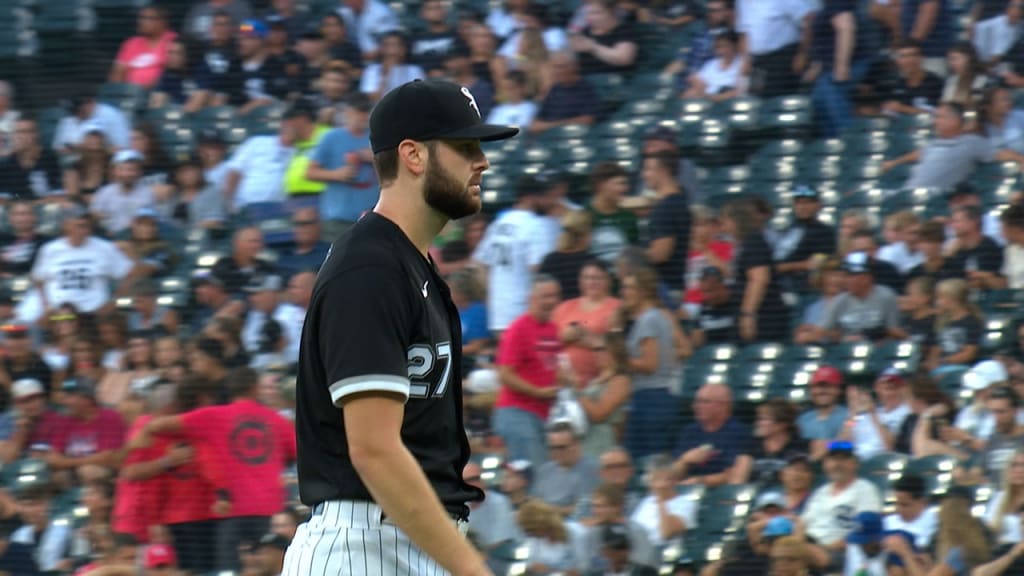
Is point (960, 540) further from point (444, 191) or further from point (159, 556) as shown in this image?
point (444, 191)

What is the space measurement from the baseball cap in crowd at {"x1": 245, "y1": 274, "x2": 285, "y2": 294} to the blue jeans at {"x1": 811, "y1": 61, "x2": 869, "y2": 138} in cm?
275

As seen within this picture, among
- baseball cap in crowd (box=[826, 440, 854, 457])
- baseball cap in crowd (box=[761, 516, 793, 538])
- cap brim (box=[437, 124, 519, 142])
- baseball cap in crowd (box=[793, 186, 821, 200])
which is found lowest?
baseball cap in crowd (box=[761, 516, 793, 538])

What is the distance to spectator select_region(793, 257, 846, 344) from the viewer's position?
689cm

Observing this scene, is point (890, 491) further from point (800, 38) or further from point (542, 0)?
point (542, 0)

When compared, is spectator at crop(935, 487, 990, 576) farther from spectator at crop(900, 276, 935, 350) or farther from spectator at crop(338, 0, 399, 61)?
spectator at crop(338, 0, 399, 61)

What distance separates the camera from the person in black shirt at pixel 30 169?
27.0 feet

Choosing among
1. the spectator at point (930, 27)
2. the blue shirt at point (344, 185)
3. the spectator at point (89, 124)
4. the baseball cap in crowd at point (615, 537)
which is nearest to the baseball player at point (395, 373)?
the baseball cap in crowd at point (615, 537)

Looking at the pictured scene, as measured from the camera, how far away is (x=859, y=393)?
6.58 meters

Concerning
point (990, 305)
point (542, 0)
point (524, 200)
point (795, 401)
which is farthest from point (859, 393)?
point (542, 0)

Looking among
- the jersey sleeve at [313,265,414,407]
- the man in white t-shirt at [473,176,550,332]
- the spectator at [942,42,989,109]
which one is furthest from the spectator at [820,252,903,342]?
the jersey sleeve at [313,265,414,407]

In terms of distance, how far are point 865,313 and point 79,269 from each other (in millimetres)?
3954

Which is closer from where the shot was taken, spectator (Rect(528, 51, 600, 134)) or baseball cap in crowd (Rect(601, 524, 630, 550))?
baseball cap in crowd (Rect(601, 524, 630, 550))

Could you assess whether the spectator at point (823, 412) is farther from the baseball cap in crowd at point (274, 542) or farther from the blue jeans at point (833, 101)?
the baseball cap in crowd at point (274, 542)

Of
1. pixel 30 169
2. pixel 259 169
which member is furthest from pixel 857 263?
pixel 30 169
